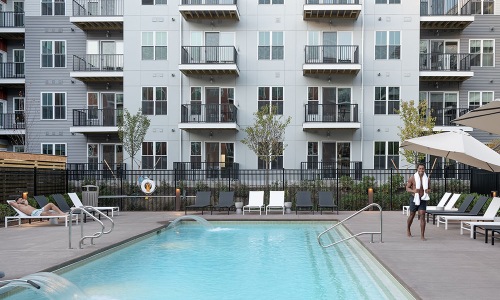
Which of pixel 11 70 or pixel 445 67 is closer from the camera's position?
pixel 445 67

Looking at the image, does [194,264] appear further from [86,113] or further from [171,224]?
[86,113]

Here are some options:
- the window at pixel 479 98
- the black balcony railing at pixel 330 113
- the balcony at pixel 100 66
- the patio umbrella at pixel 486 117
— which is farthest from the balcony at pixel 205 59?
the patio umbrella at pixel 486 117

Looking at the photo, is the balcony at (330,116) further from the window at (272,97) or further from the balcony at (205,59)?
the balcony at (205,59)

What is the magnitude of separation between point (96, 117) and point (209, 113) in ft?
24.0

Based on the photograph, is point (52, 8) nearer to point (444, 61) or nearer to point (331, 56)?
point (331, 56)

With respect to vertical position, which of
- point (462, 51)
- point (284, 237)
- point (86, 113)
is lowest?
point (284, 237)

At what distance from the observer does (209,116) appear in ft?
92.9

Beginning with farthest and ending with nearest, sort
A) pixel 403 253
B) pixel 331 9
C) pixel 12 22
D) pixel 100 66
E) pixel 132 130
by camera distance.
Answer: pixel 12 22 → pixel 100 66 → pixel 331 9 → pixel 132 130 → pixel 403 253

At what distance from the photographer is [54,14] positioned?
31.8 metres

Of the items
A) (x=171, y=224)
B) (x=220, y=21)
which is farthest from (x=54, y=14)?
(x=171, y=224)

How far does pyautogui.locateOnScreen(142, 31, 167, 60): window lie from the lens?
2938 cm

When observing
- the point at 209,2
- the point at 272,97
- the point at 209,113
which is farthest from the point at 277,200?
the point at 209,2

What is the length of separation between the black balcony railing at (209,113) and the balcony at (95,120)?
4.14 metres

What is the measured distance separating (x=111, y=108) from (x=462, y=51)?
21706 mm
